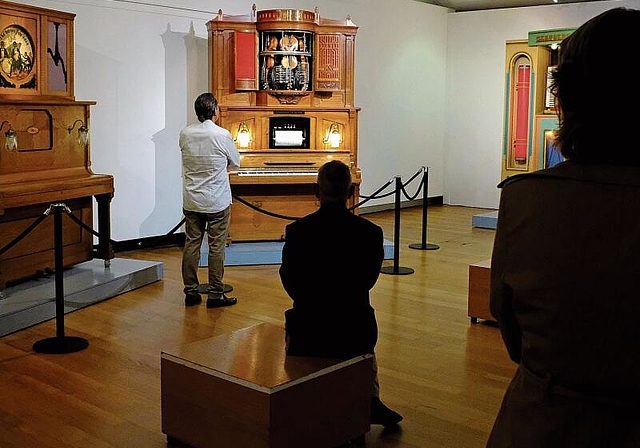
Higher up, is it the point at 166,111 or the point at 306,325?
the point at 166,111

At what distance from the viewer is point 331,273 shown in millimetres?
3379

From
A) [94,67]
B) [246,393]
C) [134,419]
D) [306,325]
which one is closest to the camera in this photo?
[246,393]

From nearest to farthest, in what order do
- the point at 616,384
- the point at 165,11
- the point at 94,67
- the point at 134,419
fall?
1. the point at 616,384
2. the point at 134,419
3. the point at 94,67
4. the point at 165,11

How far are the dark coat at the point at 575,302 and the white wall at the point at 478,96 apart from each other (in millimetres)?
10593

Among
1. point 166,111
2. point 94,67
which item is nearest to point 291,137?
point 166,111

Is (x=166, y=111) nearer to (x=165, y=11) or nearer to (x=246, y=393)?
(x=165, y=11)

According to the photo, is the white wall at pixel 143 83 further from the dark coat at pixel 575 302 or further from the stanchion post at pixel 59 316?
the dark coat at pixel 575 302

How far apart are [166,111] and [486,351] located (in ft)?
15.4

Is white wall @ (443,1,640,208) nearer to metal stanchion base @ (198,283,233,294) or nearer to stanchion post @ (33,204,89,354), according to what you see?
metal stanchion base @ (198,283,233,294)

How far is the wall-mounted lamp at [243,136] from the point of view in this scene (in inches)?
328

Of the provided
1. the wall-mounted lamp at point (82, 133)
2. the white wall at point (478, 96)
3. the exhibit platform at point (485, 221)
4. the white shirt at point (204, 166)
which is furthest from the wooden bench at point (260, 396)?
the white wall at point (478, 96)

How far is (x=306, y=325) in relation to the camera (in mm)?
3463

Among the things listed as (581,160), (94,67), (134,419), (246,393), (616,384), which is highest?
(94,67)

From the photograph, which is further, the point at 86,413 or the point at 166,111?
the point at 166,111
